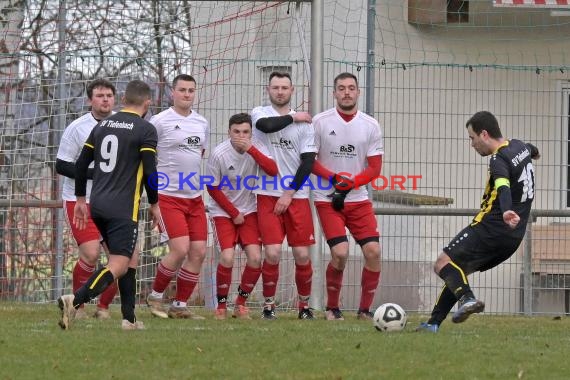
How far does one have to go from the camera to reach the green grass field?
25.3ft

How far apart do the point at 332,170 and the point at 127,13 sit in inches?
491

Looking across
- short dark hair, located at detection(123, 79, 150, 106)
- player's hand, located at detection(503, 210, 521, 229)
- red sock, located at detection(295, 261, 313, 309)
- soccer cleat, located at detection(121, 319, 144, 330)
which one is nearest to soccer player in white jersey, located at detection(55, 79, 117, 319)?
soccer cleat, located at detection(121, 319, 144, 330)

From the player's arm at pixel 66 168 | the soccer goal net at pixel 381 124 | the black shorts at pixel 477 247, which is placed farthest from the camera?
the soccer goal net at pixel 381 124

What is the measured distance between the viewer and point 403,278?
46.9 ft

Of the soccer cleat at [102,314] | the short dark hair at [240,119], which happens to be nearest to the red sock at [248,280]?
the soccer cleat at [102,314]

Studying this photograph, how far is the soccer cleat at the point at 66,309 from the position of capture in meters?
9.43

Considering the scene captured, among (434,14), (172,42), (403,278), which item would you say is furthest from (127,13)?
(403,278)

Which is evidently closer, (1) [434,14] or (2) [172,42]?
(1) [434,14]

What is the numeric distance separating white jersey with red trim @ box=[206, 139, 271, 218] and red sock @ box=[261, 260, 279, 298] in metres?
0.55

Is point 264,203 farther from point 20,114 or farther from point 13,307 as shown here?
point 20,114

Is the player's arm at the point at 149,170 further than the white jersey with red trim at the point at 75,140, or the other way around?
the white jersey with red trim at the point at 75,140

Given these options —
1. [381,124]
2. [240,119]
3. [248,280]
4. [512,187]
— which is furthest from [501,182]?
[381,124]

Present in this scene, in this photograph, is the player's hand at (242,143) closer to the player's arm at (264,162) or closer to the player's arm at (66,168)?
the player's arm at (264,162)

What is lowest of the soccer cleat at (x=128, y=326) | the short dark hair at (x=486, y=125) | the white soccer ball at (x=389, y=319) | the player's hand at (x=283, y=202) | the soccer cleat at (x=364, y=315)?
the soccer cleat at (x=364, y=315)
